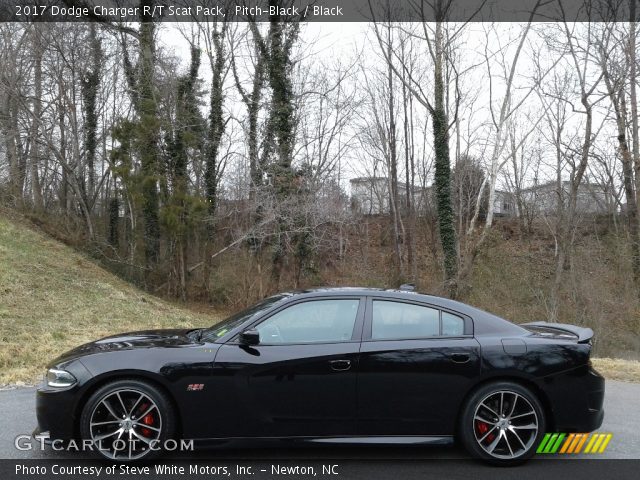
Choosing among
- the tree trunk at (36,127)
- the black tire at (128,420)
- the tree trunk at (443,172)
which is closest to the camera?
the black tire at (128,420)

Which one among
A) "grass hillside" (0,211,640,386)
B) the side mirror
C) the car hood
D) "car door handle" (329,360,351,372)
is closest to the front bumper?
the car hood

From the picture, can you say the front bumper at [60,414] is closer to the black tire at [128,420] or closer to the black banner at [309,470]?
the black tire at [128,420]

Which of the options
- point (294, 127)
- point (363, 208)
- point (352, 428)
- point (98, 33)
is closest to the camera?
point (352, 428)

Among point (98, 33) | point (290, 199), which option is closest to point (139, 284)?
point (290, 199)

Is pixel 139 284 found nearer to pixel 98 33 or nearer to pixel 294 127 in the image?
pixel 294 127

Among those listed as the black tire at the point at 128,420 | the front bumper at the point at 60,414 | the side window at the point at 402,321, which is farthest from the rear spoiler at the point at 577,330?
the front bumper at the point at 60,414

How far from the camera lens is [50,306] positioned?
14.2 m

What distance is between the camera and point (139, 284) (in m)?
25.2

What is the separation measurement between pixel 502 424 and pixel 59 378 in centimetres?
366

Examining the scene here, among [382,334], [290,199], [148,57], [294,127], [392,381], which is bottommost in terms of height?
[392,381]

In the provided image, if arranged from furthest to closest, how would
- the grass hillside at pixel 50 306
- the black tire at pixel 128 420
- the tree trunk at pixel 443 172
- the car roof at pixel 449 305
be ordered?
the tree trunk at pixel 443 172 → the grass hillside at pixel 50 306 → the car roof at pixel 449 305 → the black tire at pixel 128 420

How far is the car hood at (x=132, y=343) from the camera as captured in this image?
180 inches

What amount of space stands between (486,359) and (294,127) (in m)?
21.0

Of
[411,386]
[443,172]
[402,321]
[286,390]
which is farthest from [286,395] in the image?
[443,172]
